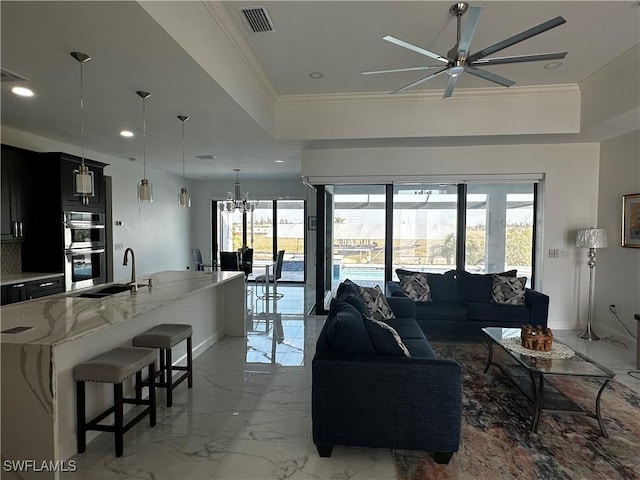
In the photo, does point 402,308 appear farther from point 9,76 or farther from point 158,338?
point 9,76

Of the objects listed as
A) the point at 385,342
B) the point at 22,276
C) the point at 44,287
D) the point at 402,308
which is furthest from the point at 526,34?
the point at 22,276

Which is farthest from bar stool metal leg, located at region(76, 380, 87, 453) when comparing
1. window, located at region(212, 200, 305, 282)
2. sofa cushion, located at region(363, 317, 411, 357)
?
window, located at region(212, 200, 305, 282)

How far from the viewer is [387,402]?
228 cm

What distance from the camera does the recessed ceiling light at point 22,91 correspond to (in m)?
3.22

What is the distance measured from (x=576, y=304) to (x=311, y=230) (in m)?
5.78

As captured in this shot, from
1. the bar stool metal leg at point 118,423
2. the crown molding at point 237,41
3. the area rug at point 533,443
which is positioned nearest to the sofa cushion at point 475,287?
the area rug at point 533,443

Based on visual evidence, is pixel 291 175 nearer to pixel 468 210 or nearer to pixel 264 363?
pixel 468 210

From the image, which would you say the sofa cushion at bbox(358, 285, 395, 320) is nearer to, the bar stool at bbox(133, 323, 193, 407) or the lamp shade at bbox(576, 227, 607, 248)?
the bar stool at bbox(133, 323, 193, 407)

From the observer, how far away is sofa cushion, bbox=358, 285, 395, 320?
4.11 meters

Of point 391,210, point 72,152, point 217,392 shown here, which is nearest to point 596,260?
point 391,210

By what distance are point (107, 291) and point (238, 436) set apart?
5.90 feet

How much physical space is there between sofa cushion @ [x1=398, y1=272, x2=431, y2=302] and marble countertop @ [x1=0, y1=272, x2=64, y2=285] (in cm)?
463

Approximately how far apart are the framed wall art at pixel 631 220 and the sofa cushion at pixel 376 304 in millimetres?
3263

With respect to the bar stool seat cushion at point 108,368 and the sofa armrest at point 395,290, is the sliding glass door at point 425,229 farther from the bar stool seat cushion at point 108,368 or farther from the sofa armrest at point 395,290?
the bar stool seat cushion at point 108,368
